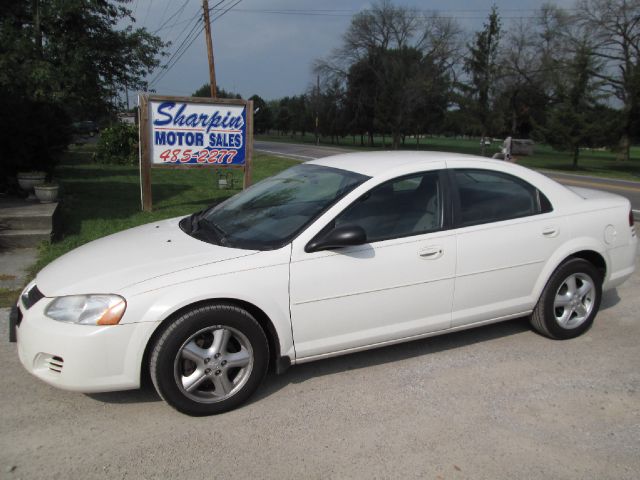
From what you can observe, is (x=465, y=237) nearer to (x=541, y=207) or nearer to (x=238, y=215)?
(x=541, y=207)

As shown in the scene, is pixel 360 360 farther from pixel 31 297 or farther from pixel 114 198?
pixel 114 198

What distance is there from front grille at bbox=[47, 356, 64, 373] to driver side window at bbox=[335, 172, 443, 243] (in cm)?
181

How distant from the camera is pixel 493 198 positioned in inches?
160

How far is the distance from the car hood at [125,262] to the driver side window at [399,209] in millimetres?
792

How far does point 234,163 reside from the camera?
10148mm

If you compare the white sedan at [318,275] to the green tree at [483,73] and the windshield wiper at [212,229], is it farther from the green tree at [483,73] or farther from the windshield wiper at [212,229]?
the green tree at [483,73]

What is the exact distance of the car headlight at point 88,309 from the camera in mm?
2936

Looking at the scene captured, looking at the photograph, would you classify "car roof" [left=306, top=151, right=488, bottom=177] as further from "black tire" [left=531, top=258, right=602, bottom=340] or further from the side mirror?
"black tire" [left=531, top=258, right=602, bottom=340]

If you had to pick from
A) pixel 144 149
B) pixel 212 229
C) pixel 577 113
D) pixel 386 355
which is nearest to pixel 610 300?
pixel 386 355

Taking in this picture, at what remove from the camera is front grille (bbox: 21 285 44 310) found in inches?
126

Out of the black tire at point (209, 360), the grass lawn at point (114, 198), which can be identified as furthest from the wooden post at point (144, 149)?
the black tire at point (209, 360)

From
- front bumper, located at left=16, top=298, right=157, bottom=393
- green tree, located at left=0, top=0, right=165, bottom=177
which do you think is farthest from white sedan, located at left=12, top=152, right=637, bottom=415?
green tree, located at left=0, top=0, right=165, bottom=177

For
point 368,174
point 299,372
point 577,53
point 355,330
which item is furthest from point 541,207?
point 577,53

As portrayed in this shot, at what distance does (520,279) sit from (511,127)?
2141 inches
